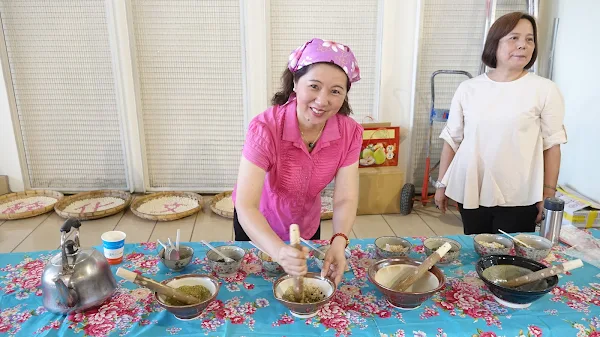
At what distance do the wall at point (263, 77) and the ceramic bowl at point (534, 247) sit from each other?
229 centimetres

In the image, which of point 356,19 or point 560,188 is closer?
point 560,188

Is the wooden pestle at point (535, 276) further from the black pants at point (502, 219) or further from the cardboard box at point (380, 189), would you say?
the cardboard box at point (380, 189)

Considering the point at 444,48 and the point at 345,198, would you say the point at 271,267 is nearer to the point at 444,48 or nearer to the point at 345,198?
the point at 345,198

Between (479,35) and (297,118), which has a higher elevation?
(479,35)

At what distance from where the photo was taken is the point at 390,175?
139 inches

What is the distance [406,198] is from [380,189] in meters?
0.22

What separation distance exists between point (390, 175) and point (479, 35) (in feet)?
4.60

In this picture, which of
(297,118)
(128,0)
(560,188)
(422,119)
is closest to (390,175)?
(422,119)

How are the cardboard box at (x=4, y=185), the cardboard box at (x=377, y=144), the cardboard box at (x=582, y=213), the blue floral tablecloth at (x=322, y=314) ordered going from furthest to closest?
the cardboard box at (x=4, y=185) < the cardboard box at (x=377, y=144) < the cardboard box at (x=582, y=213) < the blue floral tablecloth at (x=322, y=314)

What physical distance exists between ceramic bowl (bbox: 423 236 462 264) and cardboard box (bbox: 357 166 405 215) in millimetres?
1913

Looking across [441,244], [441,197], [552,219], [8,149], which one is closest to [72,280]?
[441,244]

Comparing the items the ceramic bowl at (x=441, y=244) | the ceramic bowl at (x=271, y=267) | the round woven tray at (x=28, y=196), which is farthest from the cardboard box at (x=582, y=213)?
the round woven tray at (x=28, y=196)

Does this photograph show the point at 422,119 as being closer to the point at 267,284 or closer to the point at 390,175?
the point at 390,175

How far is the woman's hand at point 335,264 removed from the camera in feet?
4.27
